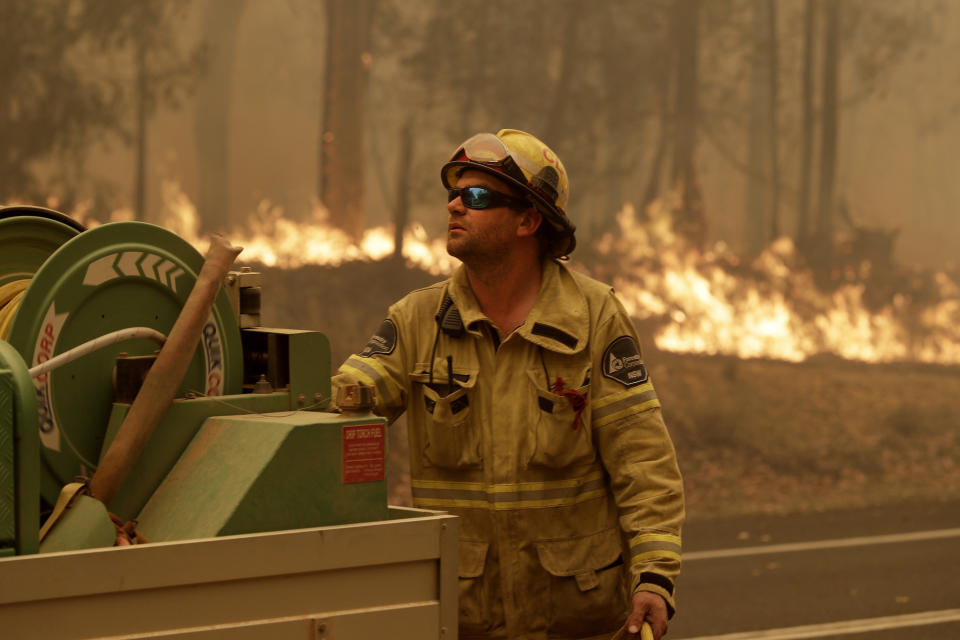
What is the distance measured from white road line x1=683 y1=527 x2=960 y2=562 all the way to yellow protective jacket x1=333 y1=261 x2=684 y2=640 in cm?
738

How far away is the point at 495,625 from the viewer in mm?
4426

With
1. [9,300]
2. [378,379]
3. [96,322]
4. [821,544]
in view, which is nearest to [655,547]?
[378,379]

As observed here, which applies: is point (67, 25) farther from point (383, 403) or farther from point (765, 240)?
point (383, 403)

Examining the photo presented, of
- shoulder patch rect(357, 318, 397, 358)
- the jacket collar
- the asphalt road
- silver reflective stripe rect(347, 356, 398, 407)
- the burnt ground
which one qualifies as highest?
the jacket collar

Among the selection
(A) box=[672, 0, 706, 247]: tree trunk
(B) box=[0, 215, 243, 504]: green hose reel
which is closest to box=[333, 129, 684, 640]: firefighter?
(B) box=[0, 215, 243, 504]: green hose reel

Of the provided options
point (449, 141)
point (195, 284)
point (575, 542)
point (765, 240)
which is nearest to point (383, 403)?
point (575, 542)

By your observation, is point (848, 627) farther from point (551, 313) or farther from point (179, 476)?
point (179, 476)

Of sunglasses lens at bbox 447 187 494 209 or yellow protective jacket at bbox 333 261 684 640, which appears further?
sunglasses lens at bbox 447 187 494 209

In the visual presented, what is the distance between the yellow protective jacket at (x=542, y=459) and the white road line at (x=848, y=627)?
497 centimetres

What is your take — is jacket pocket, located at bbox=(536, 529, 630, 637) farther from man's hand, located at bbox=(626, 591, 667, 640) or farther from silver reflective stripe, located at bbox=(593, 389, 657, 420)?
silver reflective stripe, located at bbox=(593, 389, 657, 420)

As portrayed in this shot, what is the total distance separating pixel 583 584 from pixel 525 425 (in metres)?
0.49

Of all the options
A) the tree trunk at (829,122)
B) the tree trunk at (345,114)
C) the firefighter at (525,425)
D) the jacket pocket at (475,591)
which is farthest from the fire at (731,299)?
the jacket pocket at (475,591)

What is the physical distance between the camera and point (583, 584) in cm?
440

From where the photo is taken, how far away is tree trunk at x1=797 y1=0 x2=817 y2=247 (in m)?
19.8
